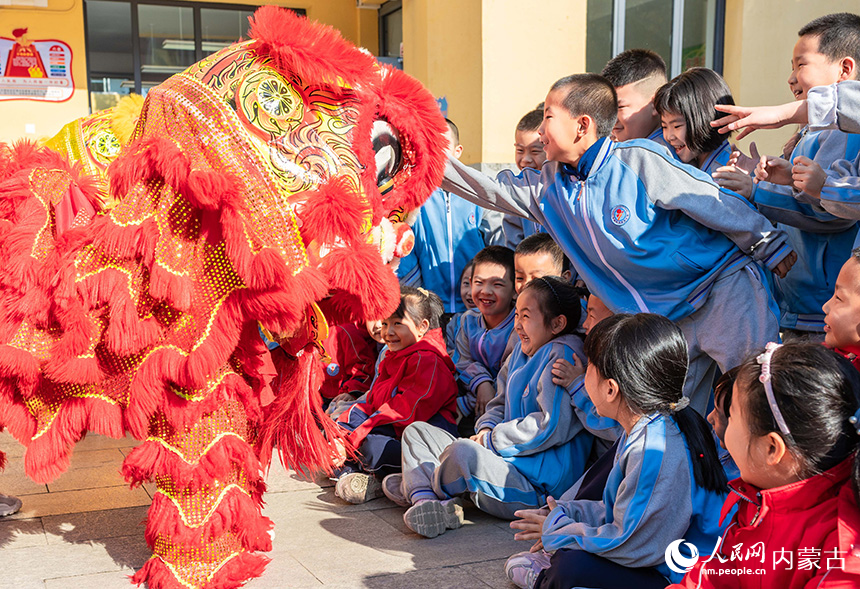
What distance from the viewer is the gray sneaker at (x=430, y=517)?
2.73 m

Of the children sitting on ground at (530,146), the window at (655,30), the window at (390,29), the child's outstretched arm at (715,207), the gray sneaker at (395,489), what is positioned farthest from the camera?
the window at (390,29)

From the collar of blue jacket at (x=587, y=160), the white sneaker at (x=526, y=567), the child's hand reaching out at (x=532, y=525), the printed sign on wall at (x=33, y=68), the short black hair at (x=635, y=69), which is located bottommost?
the white sneaker at (x=526, y=567)

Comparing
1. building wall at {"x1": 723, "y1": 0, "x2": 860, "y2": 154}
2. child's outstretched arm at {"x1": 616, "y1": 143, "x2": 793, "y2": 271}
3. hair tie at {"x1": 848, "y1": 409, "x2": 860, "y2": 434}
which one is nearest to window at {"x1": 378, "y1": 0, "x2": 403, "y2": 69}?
building wall at {"x1": 723, "y1": 0, "x2": 860, "y2": 154}

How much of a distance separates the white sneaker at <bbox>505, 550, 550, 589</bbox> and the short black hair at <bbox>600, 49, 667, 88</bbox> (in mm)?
1956

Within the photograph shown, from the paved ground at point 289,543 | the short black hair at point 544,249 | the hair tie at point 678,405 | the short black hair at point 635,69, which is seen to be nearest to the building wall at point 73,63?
the short black hair at point 635,69

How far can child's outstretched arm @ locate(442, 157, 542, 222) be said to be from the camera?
2.88 metres

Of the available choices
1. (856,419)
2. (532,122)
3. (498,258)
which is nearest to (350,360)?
(498,258)

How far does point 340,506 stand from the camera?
3.13 m

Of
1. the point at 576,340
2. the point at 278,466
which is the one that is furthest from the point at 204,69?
the point at 278,466

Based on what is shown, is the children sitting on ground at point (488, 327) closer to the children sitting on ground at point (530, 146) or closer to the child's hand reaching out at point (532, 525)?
the children sitting on ground at point (530, 146)

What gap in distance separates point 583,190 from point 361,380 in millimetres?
1849

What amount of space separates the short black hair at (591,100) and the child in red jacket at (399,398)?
3.74ft

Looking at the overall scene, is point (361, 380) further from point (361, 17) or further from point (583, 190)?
point (361, 17)

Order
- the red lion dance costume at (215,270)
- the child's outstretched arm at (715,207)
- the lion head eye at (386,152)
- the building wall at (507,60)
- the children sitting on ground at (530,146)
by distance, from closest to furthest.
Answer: the red lion dance costume at (215,270) → the lion head eye at (386,152) → the child's outstretched arm at (715,207) → the children sitting on ground at (530,146) → the building wall at (507,60)
